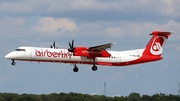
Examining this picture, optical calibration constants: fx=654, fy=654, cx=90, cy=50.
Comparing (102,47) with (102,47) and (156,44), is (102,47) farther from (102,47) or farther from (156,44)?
(156,44)

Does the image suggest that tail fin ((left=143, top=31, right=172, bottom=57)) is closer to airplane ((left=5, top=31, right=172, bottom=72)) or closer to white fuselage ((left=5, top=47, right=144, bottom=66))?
Answer: airplane ((left=5, top=31, right=172, bottom=72))

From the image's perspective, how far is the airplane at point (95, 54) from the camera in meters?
67.4

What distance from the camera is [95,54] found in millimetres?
69812

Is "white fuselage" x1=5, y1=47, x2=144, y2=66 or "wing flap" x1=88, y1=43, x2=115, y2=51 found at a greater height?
"wing flap" x1=88, y1=43, x2=115, y2=51

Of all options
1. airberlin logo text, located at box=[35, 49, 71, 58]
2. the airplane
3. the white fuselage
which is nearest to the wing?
the airplane

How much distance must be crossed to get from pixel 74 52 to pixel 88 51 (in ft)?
5.83

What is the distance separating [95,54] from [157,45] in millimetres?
7804

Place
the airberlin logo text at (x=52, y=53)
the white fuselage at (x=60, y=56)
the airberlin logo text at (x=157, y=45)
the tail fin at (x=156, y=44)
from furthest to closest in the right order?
1. the airberlin logo text at (x=157, y=45)
2. the tail fin at (x=156, y=44)
3. the airberlin logo text at (x=52, y=53)
4. the white fuselage at (x=60, y=56)

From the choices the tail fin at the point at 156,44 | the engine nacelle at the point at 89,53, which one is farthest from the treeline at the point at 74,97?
the engine nacelle at the point at 89,53

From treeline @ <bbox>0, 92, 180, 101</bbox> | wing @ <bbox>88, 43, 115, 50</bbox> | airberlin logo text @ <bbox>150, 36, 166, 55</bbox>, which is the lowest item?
treeline @ <bbox>0, 92, 180, 101</bbox>

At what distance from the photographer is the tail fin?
72.9 m

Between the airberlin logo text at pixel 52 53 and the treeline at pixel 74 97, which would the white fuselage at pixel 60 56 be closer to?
the airberlin logo text at pixel 52 53

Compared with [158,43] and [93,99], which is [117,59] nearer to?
[158,43]

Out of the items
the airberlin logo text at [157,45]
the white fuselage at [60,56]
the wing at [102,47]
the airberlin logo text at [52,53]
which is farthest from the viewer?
the airberlin logo text at [157,45]
